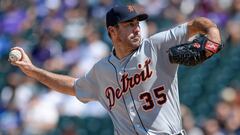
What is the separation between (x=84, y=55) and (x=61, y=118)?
103 centimetres

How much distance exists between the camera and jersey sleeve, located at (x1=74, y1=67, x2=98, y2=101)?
5.26 metres

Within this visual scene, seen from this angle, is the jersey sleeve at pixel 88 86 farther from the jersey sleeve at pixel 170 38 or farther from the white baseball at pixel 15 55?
the jersey sleeve at pixel 170 38

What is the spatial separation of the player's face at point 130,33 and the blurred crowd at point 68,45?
3488 mm

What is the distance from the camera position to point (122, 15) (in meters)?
4.86

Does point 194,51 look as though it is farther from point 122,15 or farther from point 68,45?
point 68,45

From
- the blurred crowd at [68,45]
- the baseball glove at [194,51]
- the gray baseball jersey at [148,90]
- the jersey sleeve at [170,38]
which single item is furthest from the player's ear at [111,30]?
the blurred crowd at [68,45]

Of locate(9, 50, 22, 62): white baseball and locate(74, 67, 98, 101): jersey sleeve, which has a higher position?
locate(9, 50, 22, 62): white baseball

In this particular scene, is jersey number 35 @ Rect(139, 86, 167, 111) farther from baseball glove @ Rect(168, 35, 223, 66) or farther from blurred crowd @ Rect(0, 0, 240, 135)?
blurred crowd @ Rect(0, 0, 240, 135)

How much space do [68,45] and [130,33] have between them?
5678 millimetres

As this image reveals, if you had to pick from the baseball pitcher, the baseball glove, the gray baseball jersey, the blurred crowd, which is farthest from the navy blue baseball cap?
the blurred crowd

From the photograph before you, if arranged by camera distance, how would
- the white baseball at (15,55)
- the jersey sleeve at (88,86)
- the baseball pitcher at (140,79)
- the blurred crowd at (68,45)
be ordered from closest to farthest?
the baseball pitcher at (140,79) < the jersey sleeve at (88,86) < the white baseball at (15,55) < the blurred crowd at (68,45)

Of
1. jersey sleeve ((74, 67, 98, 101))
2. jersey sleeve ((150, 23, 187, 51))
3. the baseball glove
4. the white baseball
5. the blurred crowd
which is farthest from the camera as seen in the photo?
the blurred crowd

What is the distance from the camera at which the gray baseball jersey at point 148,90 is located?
189 inches

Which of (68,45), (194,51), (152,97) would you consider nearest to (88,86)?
(152,97)
